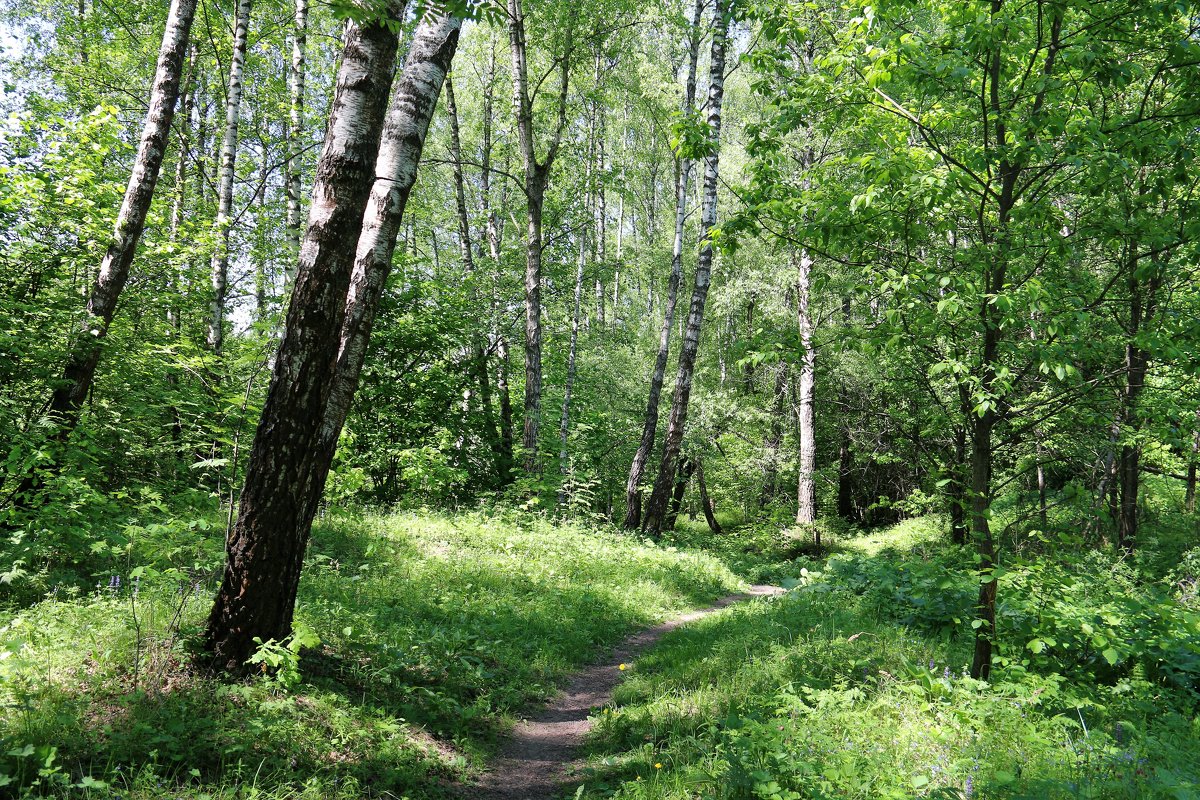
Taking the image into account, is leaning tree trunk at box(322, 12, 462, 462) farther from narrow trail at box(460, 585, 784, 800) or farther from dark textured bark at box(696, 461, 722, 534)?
dark textured bark at box(696, 461, 722, 534)

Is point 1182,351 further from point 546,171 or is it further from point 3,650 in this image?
point 546,171

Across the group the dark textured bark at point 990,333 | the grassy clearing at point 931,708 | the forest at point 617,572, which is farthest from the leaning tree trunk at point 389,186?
the dark textured bark at point 990,333

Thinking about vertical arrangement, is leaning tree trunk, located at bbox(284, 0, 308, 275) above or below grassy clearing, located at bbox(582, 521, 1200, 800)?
Answer: above

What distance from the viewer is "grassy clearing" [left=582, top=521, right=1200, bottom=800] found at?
312cm

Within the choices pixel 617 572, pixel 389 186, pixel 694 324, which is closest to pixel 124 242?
pixel 389 186

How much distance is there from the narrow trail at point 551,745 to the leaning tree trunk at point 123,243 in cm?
495

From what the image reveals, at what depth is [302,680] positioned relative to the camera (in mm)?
4207

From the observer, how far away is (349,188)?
160 inches

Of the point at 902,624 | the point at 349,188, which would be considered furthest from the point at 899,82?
the point at 902,624

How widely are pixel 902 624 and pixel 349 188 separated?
6515 mm

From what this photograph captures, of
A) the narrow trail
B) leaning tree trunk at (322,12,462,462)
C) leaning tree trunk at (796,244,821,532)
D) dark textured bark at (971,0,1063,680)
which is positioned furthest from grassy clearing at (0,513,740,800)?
leaning tree trunk at (796,244,821,532)

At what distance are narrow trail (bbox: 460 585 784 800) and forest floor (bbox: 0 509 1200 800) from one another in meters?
0.02

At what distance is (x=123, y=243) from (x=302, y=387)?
4.30 meters

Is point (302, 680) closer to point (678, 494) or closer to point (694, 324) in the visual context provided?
point (694, 324)
